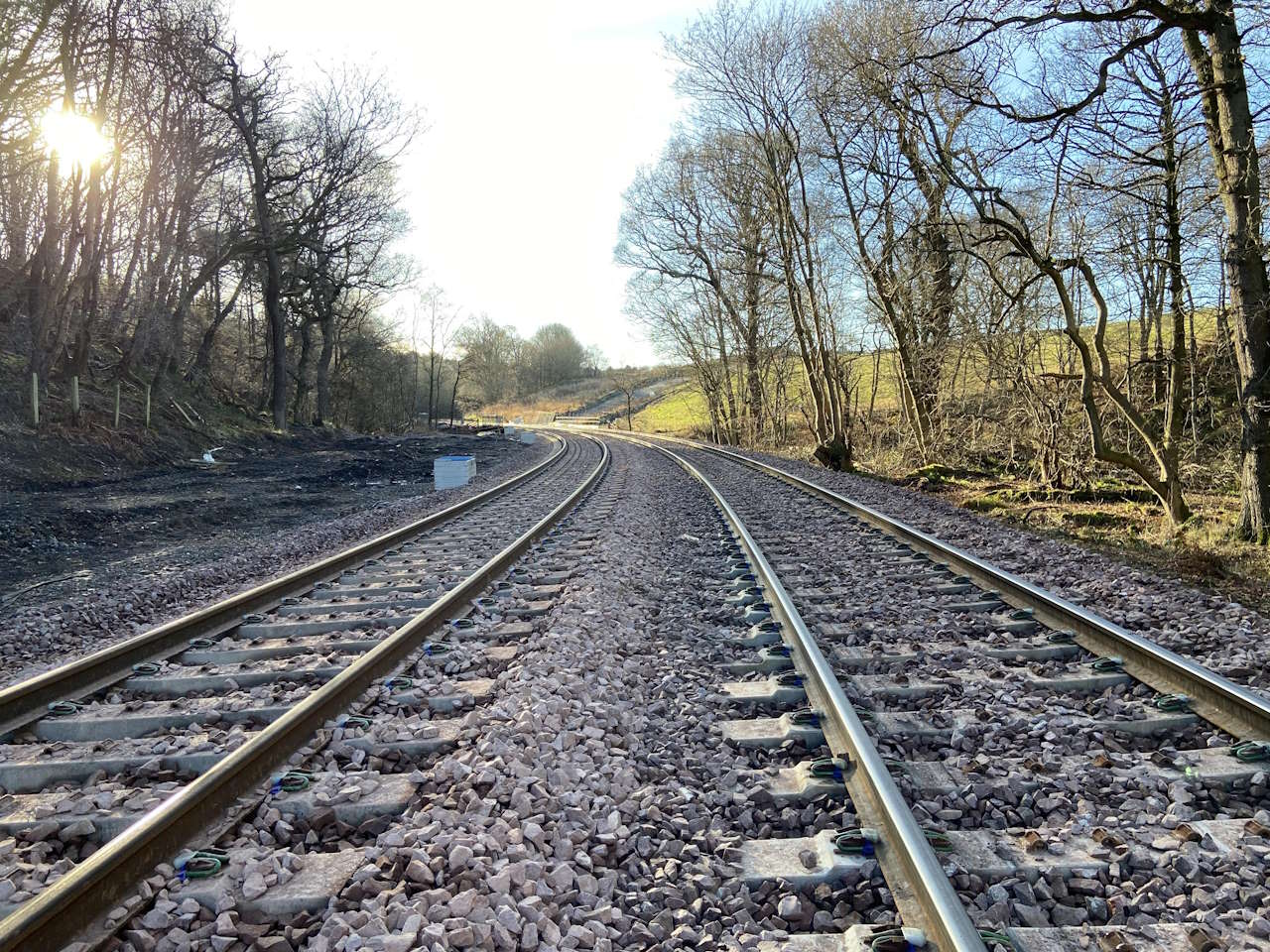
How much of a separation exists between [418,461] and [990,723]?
2130 cm

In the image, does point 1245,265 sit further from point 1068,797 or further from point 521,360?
point 521,360

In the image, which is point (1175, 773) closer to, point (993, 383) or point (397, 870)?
point (397, 870)

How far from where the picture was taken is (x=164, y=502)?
42.0 feet

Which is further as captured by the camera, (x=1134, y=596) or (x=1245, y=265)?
(x=1245, y=265)

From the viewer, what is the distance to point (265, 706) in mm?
3959

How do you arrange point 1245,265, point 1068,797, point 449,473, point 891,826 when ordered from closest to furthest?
1. point 891,826
2. point 1068,797
3. point 1245,265
4. point 449,473

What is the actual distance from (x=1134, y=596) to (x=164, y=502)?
13046 mm

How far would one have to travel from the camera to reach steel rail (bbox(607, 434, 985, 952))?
6.85ft

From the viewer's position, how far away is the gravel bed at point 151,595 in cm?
576

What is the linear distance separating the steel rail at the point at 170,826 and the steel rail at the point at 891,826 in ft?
7.33

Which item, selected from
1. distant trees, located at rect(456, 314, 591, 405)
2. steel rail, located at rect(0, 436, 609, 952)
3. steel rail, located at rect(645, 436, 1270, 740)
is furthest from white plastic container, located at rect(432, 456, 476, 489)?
distant trees, located at rect(456, 314, 591, 405)

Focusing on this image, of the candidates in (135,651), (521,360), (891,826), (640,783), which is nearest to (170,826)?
(640,783)

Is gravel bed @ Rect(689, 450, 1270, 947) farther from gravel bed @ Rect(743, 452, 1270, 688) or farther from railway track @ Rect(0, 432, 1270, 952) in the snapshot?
gravel bed @ Rect(743, 452, 1270, 688)

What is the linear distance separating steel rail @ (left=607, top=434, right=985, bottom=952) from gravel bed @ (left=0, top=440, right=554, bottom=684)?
15.4ft
